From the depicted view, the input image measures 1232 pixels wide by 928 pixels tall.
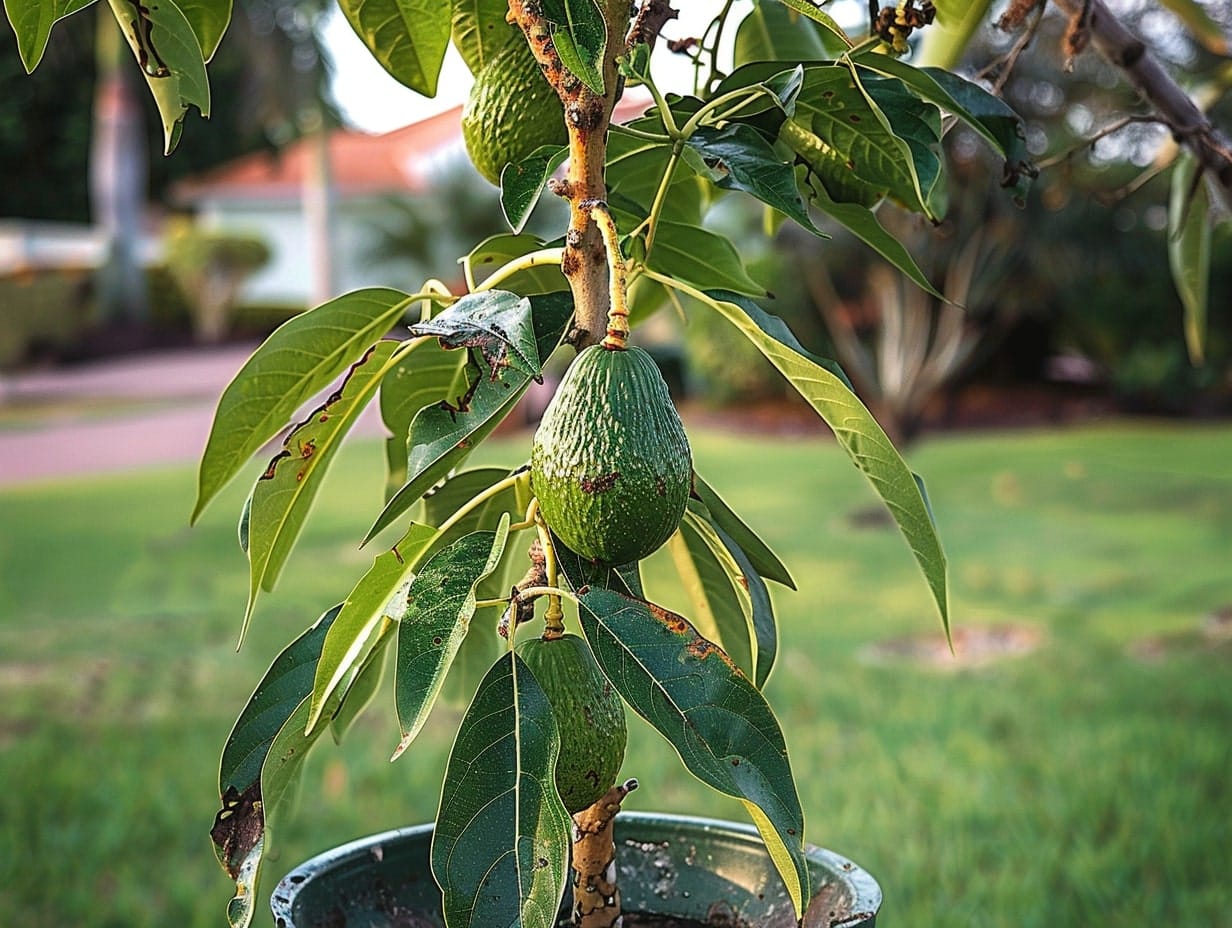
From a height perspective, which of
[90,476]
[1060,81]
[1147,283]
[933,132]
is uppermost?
[1060,81]

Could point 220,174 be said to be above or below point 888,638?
above

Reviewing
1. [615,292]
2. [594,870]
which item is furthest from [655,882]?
[615,292]

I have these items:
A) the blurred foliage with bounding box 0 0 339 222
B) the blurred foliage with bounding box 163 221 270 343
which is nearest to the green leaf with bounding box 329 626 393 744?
the blurred foliage with bounding box 0 0 339 222

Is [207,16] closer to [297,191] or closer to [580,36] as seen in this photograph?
[580,36]

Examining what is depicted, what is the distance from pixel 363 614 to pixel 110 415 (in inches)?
312

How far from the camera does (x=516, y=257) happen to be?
2.83ft

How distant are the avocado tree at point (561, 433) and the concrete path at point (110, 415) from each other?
4.92 m

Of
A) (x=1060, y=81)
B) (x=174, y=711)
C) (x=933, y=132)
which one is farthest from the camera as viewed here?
(x=1060, y=81)

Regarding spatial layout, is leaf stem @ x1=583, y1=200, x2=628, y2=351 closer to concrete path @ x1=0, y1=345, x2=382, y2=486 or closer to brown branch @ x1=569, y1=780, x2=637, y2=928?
brown branch @ x1=569, y1=780, x2=637, y2=928

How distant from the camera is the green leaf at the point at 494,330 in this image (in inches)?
24.0

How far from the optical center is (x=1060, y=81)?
602 cm

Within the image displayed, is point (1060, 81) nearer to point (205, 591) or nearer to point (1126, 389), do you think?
point (1126, 389)

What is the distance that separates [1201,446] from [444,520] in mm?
5992

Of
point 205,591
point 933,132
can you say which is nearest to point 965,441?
point 205,591
